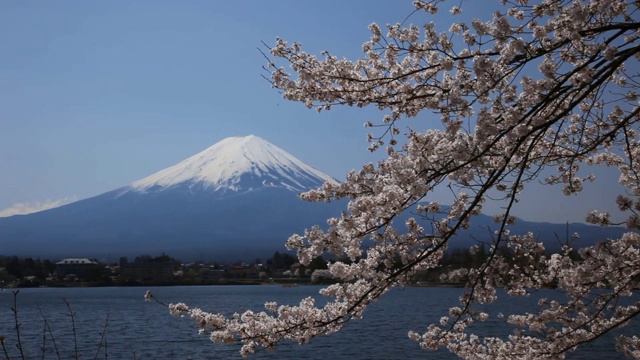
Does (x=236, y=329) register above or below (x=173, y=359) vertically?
above

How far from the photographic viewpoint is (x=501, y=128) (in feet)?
9.00

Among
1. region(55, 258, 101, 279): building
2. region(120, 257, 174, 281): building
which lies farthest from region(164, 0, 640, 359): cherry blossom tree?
region(55, 258, 101, 279): building

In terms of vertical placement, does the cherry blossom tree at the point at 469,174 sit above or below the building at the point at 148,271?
below

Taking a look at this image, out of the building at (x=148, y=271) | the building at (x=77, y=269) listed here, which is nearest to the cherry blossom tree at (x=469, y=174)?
the building at (x=148, y=271)

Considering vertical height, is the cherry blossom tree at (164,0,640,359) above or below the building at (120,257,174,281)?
below

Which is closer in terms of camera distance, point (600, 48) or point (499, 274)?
point (600, 48)

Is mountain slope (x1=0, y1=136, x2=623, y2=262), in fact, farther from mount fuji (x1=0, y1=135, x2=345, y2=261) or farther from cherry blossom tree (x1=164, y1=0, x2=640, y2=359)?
cherry blossom tree (x1=164, y1=0, x2=640, y2=359)

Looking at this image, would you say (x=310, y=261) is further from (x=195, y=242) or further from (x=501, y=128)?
(x=195, y=242)

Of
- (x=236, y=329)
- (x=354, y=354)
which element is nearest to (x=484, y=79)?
(x=236, y=329)

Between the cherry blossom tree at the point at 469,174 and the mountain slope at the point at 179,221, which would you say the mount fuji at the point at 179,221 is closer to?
the mountain slope at the point at 179,221

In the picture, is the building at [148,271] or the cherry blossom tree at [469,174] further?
the building at [148,271]

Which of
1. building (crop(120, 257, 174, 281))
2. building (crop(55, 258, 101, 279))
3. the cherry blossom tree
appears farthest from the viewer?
building (crop(120, 257, 174, 281))

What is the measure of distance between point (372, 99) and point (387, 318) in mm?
26121

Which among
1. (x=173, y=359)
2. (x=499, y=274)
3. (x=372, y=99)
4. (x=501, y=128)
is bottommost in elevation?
(x=173, y=359)
